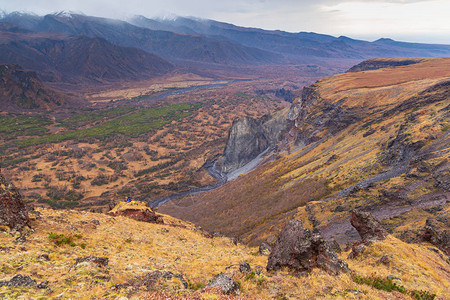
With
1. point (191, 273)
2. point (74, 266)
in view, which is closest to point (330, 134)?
point (191, 273)

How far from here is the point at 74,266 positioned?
9.93 meters

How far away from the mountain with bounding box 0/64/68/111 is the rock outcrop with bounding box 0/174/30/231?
160 metres

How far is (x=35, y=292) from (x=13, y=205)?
587 cm

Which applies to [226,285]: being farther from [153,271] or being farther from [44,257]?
[44,257]

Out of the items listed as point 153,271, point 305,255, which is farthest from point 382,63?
point 153,271

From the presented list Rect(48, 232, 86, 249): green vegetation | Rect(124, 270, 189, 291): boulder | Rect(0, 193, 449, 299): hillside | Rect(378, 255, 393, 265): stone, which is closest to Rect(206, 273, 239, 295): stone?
Rect(0, 193, 449, 299): hillside

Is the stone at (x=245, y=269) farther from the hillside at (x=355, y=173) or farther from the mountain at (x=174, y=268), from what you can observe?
the hillside at (x=355, y=173)

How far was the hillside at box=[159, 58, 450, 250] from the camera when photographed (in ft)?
68.3

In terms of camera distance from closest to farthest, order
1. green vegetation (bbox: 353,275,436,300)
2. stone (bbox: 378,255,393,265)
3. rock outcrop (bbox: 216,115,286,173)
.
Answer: green vegetation (bbox: 353,275,436,300)
stone (bbox: 378,255,393,265)
rock outcrop (bbox: 216,115,286,173)

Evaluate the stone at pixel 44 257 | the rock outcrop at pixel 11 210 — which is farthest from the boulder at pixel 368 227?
the rock outcrop at pixel 11 210

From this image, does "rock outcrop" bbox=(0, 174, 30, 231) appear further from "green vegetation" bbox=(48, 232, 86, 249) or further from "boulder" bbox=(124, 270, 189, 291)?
"boulder" bbox=(124, 270, 189, 291)

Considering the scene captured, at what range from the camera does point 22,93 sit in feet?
462

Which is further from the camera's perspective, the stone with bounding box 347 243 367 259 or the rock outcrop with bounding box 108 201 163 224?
the rock outcrop with bounding box 108 201 163 224

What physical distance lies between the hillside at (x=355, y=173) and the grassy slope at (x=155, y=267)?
6332 millimetres
